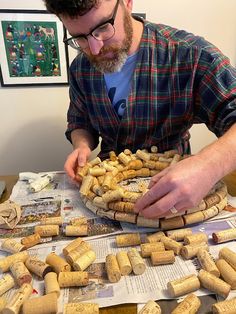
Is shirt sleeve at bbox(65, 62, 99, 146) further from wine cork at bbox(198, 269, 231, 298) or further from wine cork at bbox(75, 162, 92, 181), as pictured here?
wine cork at bbox(198, 269, 231, 298)

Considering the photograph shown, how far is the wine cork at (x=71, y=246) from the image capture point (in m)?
0.59

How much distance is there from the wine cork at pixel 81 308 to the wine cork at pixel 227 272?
0.76ft

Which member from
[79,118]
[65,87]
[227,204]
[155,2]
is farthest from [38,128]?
[227,204]

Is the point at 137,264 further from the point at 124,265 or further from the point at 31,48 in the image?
the point at 31,48

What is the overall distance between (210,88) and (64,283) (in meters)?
Result: 0.64

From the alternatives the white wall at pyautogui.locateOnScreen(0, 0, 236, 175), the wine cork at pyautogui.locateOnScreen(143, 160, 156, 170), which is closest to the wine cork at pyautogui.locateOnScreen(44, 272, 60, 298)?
the wine cork at pyautogui.locateOnScreen(143, 160, 156, 170)

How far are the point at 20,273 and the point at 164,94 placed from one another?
67 centimetres

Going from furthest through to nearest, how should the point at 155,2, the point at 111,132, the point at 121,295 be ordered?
the point at 155,2, the point at 111,132, the point at 121,295

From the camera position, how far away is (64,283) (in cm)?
51

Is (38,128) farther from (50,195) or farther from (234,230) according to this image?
(234,230)

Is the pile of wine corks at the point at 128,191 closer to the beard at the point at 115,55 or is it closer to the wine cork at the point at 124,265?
the wine cork at the point at 124,265

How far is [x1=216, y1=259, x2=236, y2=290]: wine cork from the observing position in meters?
0.49

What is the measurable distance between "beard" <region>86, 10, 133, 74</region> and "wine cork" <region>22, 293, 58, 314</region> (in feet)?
2.13

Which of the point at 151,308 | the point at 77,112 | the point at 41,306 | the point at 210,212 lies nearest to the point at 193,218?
the point at 210,212
